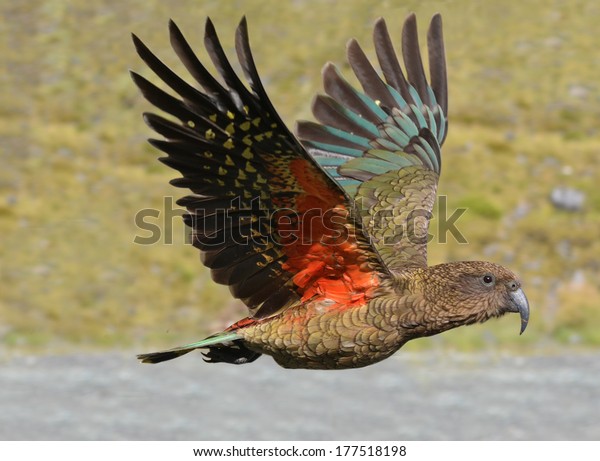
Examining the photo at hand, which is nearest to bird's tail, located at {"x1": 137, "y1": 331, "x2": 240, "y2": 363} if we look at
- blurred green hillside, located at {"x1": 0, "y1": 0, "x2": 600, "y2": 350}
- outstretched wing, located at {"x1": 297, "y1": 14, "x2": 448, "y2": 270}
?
outstretched wing, located at {"x1": 297, "y1": 14, "x2": 448, "y2": 270}

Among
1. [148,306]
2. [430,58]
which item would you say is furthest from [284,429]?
[430,58]

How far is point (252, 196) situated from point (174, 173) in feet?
40.5

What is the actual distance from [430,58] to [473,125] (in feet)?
36.2

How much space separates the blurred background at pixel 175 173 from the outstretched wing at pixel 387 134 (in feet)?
29.8

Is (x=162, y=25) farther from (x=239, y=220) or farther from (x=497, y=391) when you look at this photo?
(x=239, y=220)

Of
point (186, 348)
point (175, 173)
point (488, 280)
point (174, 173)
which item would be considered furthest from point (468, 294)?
point (175, 173)

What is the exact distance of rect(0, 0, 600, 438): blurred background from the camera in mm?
18344

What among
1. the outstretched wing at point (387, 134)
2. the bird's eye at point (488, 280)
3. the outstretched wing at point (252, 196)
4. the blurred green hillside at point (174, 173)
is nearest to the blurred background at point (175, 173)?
the blurred green hillside at point (174, 173)

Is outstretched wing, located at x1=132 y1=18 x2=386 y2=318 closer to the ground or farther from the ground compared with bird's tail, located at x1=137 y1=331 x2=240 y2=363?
farther from the ground

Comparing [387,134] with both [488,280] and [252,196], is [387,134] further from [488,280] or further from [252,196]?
[252,196]

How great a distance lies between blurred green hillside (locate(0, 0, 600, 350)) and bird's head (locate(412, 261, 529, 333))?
35.9ft

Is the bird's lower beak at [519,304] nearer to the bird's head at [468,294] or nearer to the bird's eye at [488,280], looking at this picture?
the bird's head at [468,294]

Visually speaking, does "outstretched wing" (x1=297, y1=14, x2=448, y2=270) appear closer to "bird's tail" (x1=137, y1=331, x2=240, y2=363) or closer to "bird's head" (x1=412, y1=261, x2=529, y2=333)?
"bird's head" (x1=412, y1=261, x2=529, y2=333)

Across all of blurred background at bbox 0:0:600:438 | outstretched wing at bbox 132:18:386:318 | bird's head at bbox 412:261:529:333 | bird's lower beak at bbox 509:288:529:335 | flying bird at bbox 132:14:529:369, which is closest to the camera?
outstretched wing at bbox 132:18:386:318
